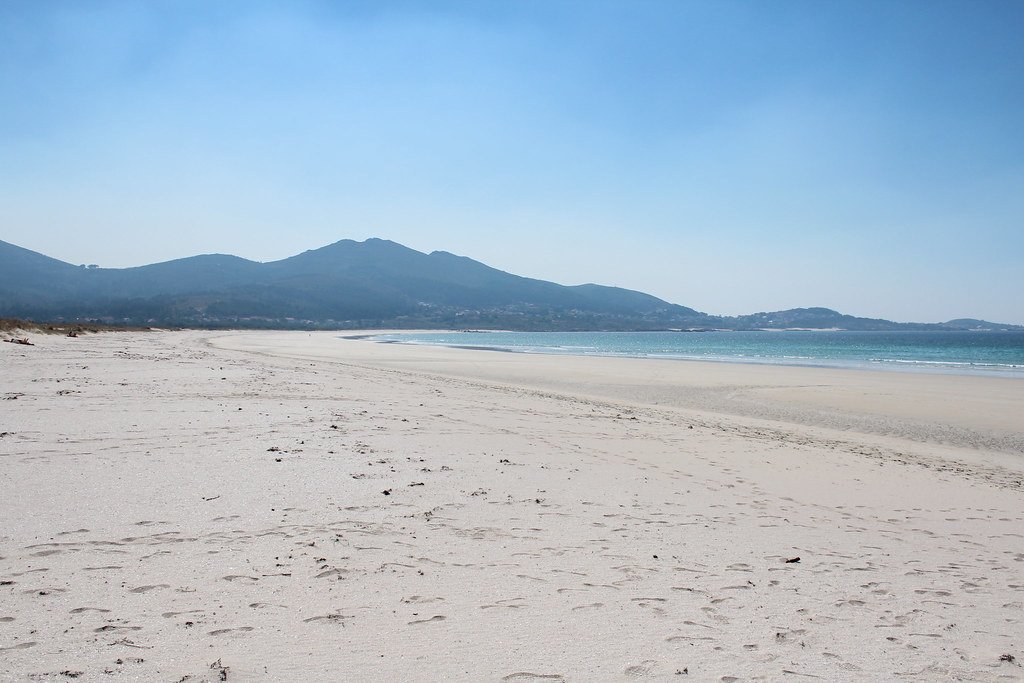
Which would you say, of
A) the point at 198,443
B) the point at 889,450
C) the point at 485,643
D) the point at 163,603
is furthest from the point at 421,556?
the point at 889,450

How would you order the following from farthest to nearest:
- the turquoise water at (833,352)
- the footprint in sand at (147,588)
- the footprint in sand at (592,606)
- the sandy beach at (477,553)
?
1. the turquoise water at (833,352)
2. the footprint in sand at (592,606)
3. the footprint in sand at (147,588)
4. the sandy beach at (477,553)

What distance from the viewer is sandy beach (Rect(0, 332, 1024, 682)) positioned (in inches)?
129

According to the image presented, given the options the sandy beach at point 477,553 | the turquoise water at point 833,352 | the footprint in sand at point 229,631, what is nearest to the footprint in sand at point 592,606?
the sandy beach at point 477,553

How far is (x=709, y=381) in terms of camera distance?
25.5m

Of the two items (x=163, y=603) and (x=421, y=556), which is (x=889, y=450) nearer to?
(x=421, y=556)

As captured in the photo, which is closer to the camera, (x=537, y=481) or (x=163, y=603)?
(x=163, y=603)

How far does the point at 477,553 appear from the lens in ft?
15.6

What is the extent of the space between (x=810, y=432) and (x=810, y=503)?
6.96 metres

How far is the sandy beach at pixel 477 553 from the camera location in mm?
3279

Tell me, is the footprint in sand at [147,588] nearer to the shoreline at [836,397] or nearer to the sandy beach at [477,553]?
the sandy beach at [477,553]

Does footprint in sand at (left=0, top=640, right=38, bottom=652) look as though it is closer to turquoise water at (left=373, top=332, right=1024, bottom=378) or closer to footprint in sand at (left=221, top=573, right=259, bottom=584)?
footprint in sand at (left=221, top=573, right=259, bottom=584)

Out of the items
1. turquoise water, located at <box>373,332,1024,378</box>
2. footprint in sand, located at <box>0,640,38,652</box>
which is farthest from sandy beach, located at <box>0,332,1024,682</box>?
turquoise water, located at <box>373,332,1024,378</box>

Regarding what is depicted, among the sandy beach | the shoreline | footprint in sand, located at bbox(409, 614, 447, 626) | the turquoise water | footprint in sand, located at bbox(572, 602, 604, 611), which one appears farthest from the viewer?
the turquoise water

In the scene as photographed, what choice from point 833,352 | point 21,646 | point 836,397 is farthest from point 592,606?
point 833,352
